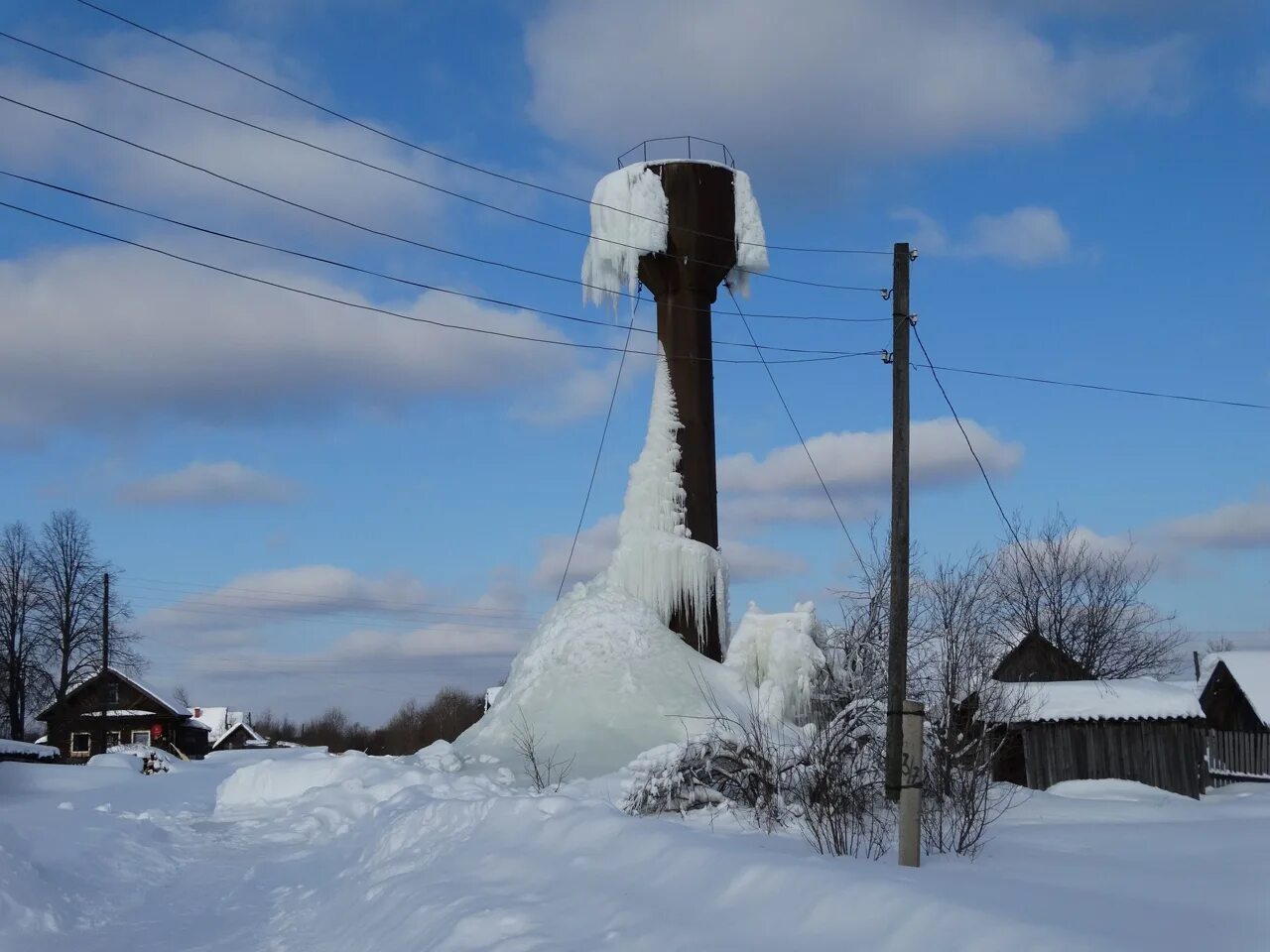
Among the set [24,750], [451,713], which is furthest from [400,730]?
[24,750]

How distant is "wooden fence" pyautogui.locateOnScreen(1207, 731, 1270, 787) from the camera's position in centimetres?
3506

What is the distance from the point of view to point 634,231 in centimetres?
2633

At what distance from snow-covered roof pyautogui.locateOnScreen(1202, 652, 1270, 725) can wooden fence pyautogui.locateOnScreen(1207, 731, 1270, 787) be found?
5.52m

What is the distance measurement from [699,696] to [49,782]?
2098 centimetres

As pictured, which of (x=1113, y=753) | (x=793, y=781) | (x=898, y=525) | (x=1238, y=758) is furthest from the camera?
(x=1238, y=758)

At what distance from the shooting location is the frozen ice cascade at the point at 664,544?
2492 centimetres

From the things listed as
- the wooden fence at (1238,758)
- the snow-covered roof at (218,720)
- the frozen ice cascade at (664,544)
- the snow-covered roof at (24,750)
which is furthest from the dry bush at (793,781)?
the snow-covered roof at (218,720)

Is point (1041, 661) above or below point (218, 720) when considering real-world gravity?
above

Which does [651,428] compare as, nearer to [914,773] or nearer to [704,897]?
[914,773]

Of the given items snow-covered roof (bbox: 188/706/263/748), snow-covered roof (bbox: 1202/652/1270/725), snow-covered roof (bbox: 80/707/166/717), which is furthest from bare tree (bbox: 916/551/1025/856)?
snow-covered roof (bbox: 188/706/263/748)

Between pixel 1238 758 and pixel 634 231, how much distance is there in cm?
2433

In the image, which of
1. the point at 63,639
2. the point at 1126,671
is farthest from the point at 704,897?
the point at 63,639

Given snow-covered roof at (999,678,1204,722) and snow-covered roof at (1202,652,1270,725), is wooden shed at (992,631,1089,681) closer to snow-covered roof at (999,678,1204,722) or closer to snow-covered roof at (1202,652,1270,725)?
snow-covered roof at (1202,652,1270,725)

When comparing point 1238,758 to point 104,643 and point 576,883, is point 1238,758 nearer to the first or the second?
point 576,883
